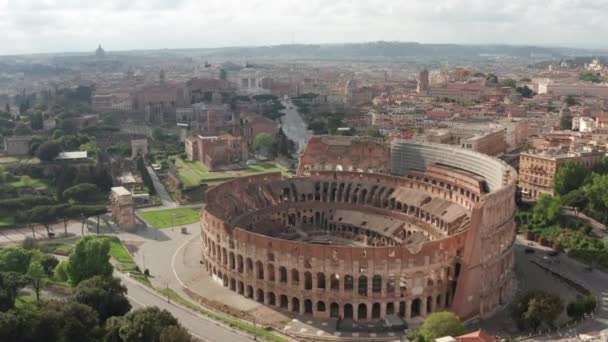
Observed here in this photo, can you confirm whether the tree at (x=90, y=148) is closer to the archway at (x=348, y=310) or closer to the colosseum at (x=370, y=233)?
the colosseum at (x=370, y=233)

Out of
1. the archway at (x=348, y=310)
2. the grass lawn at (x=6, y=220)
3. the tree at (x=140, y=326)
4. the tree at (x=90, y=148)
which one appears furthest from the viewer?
the tree at (x=90, y=148)

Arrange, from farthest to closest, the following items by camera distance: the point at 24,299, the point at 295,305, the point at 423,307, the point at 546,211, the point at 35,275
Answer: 1. the point at 546,211
2. the point at 24,299
3. the point at 35,275
4. the point at 295,305
5. the point at 423,307

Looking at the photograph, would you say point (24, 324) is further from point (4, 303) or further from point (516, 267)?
point (516, 267)

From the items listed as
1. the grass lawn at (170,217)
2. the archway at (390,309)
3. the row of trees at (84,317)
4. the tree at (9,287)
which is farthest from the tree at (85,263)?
the archway at (390,309)

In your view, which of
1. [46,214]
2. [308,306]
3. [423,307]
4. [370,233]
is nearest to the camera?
[423,307]

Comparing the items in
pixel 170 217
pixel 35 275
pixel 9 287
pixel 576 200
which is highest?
pixel 9 287

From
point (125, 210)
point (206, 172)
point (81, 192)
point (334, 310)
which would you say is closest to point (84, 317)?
point (334, 310)

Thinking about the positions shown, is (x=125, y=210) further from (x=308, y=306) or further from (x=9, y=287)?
(x=308, y=306)

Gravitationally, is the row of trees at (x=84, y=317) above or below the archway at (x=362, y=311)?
above
